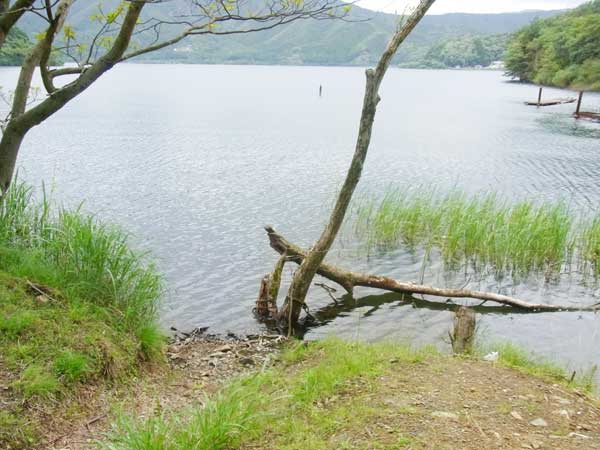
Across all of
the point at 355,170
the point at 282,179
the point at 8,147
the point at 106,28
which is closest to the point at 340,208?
the point at 355,170

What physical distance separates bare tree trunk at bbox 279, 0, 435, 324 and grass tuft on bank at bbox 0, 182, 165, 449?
2.54m

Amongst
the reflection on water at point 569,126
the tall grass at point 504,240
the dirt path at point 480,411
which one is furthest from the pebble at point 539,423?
the reflection on water at point 569,126

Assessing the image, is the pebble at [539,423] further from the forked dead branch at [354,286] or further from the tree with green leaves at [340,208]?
the forked dead branch at [354,286]

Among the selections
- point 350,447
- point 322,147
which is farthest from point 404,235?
point 322,147

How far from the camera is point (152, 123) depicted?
38.0 m

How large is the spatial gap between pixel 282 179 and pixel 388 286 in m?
12.2

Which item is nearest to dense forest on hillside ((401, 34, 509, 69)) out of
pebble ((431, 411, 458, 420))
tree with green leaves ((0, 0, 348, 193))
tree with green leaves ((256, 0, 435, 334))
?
tree with green leaves ((256, 0, 435, 334))

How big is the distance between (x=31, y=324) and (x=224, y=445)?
8.26 ft

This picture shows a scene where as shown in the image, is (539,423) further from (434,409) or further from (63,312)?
(63,312)

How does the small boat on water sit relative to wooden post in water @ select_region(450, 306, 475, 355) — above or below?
above

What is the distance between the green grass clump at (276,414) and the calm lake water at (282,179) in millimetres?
3279

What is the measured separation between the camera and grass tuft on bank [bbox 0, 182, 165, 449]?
5238 mm

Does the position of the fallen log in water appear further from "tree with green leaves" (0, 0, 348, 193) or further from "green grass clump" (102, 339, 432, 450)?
"tree with green leaves" (0, 0, 348, 193)

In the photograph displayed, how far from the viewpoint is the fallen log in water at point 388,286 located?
10.2 metres
